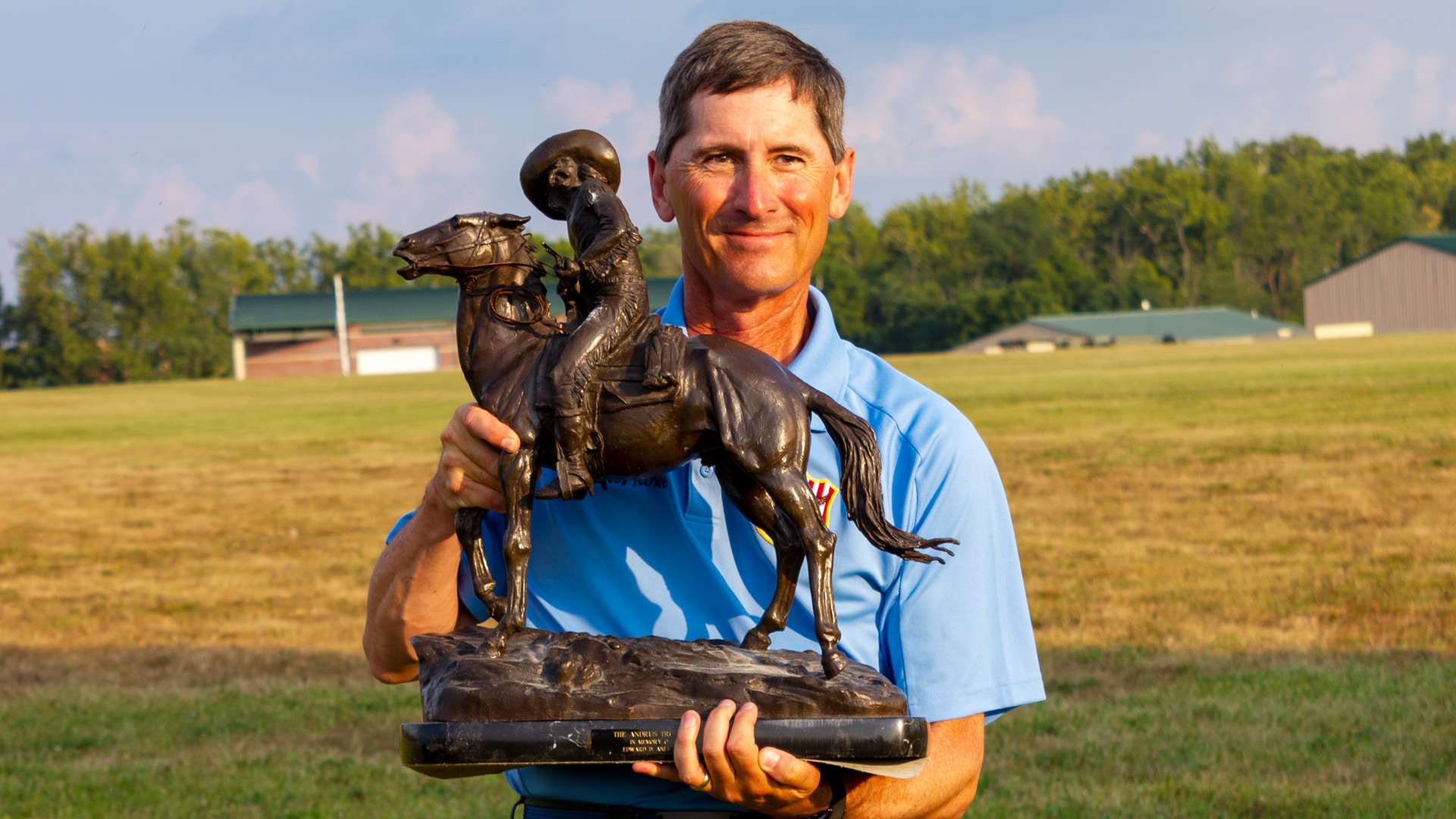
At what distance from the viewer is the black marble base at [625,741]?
3154mm

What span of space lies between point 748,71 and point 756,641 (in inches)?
50.5

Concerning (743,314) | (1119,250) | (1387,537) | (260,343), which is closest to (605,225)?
(743,314)

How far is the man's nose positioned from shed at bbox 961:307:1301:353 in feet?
274

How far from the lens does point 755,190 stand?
337cm

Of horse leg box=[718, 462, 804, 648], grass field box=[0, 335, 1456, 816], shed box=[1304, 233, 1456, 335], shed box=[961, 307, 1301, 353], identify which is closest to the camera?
horse leg box=[718, 462, 804, 648]

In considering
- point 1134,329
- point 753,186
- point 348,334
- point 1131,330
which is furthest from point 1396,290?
point 753,186

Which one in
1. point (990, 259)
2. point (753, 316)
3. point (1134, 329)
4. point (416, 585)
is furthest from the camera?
point (990, 259)

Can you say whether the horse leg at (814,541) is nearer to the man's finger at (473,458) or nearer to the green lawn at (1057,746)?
the man's finger at (473,458)

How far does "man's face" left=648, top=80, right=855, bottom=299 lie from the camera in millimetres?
3359

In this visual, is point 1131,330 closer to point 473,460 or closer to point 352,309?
point 352,309

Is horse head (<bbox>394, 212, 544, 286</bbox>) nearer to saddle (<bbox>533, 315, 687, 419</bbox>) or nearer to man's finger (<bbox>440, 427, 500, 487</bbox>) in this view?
saddle (<bbox>533, 315, 687, 419</bbox>)

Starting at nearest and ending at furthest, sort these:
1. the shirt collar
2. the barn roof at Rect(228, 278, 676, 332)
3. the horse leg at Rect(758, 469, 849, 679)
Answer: the horse leg at Rect(758, 469, 849, 679)
the shirt collar
the barn roof at Rect(228, 278, 676, 332)

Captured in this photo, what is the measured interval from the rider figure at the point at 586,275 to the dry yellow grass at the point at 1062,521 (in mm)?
8011

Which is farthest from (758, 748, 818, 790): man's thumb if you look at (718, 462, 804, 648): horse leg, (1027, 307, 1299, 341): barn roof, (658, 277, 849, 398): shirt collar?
(1027, 307, 1299, 341): barn roof
